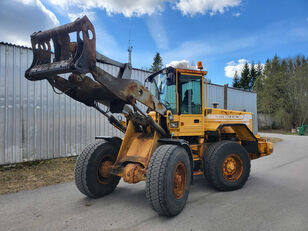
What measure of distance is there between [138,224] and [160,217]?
41cm

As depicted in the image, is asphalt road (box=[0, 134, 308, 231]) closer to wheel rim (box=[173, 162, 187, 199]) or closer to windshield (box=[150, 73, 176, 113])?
wheel rim (box=[173, 162, 187, 199])

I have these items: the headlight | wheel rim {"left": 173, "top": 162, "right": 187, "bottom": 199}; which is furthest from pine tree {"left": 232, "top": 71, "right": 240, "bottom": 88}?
wheel rim {"left": 173, "top": 162, "right": 187, "bottom": 199}

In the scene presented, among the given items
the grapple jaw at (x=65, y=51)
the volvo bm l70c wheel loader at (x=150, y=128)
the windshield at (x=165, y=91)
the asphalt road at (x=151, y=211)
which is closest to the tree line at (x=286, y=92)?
the volvo bm l70c wheel loader at (x=150, y=128)

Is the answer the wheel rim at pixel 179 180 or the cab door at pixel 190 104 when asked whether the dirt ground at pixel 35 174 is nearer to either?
the wheel rim at pixel 179 180

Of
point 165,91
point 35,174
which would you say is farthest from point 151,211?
point 35,174

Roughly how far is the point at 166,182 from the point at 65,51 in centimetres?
245

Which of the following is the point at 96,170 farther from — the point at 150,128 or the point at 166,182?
the point at 166,182

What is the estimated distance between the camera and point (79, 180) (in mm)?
4340

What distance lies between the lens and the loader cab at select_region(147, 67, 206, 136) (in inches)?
181

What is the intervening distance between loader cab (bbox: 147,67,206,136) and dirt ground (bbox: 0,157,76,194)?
3.59 m

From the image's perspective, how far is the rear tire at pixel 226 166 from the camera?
15.7 ft

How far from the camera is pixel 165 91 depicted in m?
4.85

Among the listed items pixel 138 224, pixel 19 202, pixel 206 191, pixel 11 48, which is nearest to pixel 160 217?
pixel 138 224

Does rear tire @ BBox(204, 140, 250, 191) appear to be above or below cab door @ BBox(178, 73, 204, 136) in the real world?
below
